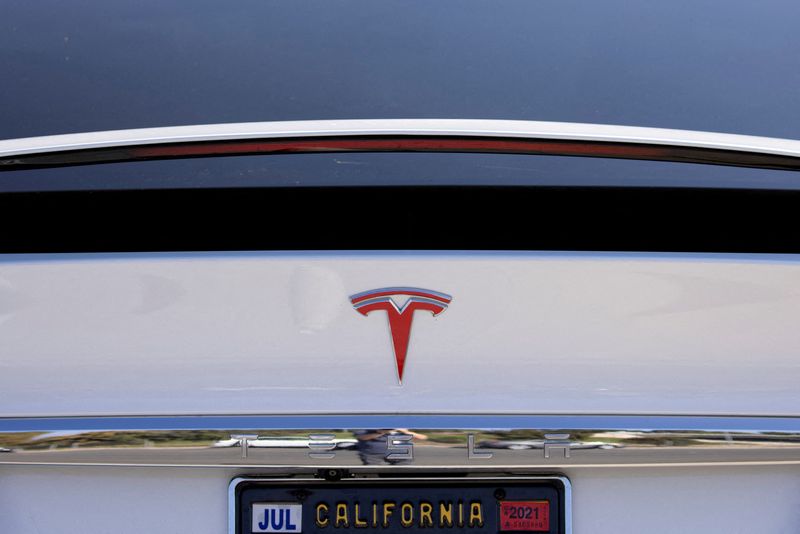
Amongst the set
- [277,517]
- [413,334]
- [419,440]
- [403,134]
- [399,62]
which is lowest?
[277,517]

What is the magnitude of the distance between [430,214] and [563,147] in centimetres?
27

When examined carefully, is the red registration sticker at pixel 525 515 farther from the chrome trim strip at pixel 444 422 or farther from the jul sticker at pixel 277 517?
the jul sticker at pixel 277 517

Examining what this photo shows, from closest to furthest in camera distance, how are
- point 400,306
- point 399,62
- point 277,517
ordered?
point 400,306 < point 277,517 < point 399,62

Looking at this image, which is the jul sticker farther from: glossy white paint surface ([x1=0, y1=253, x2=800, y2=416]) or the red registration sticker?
the red registration sticker

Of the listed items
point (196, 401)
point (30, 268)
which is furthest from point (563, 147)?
point (30, 268)

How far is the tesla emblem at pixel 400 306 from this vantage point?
5.71 feet

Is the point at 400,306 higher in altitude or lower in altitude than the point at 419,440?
higher

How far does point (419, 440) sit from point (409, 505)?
→ 0.45 ft

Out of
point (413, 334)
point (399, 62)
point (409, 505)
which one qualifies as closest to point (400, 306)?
point (413, 334)

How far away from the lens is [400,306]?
1.75 metres

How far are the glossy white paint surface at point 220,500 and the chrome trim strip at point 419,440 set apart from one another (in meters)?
0.05

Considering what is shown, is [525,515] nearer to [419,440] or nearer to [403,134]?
[419,440]

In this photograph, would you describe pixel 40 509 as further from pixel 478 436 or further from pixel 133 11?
pixel 133 11

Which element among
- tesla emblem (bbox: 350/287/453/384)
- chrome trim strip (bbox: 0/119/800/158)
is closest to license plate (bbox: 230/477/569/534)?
tesla emblem (bbox: 350/287/453/384)
